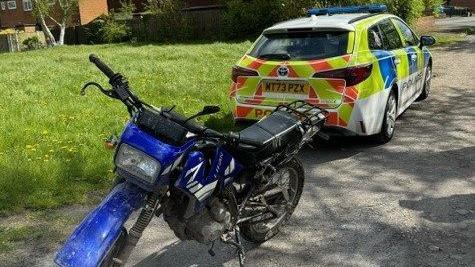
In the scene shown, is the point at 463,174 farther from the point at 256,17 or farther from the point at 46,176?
the point at 256,17

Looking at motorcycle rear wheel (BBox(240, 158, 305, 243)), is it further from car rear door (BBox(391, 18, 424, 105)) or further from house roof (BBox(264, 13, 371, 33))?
car rear door (BBox(391, 18, 424, 105))

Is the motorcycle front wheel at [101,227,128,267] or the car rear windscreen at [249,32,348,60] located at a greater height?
the car rear windscreen at [249,32,348,60]

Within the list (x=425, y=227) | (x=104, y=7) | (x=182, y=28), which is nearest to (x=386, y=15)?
(x=425, y=227)

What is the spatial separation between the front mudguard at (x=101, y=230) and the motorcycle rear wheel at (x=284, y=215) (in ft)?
4.09

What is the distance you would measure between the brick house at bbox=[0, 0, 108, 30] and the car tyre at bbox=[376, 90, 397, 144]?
1694 inches

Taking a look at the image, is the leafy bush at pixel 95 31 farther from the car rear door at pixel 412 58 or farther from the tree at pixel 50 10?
the car rear door at pixel 412 58

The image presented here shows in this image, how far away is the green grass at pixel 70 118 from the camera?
536cm

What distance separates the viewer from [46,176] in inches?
218

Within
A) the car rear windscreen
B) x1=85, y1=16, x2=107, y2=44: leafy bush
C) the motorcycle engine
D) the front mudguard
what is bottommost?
x1=85, y1=16, x2=107, y2=44: leafy bush

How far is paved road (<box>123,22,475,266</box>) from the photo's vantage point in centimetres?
390

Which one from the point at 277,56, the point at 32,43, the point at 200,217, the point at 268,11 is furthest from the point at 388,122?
the point at 32,43

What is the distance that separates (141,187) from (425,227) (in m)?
2.66

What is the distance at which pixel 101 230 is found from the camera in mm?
2756

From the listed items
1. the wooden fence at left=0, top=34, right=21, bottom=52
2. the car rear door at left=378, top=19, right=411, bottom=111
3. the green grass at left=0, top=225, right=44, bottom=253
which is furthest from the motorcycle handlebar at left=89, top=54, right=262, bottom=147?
the wooden fence at left=0, top=34, right=21, bottom=52
